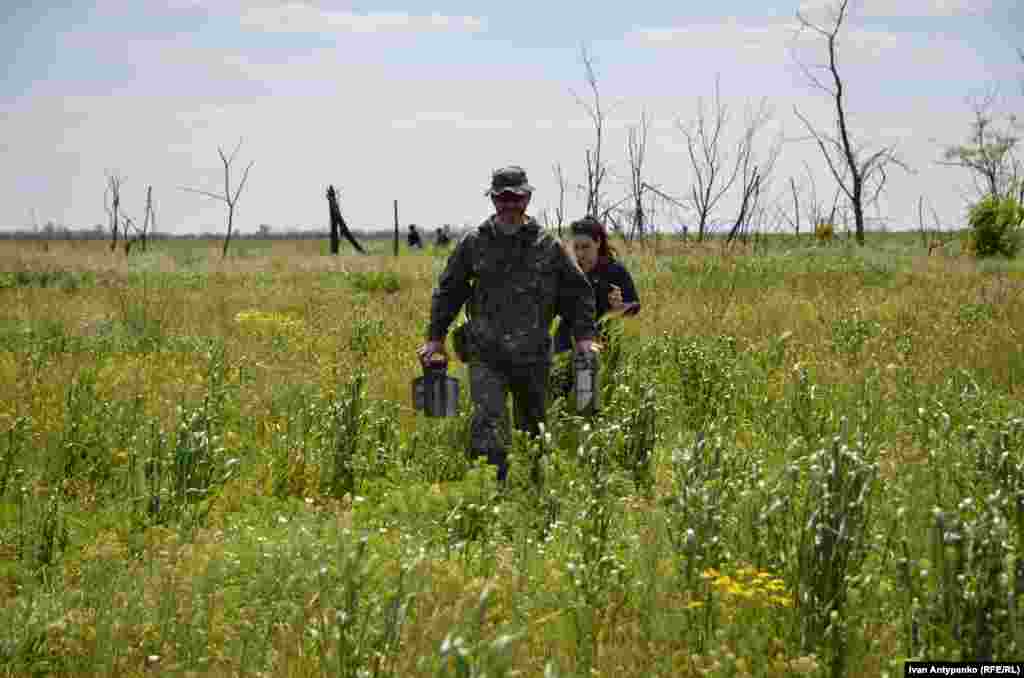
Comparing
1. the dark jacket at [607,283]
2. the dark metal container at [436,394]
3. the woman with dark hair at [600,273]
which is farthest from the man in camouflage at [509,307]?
the dark jacket at [607,283]

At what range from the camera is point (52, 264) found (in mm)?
23578

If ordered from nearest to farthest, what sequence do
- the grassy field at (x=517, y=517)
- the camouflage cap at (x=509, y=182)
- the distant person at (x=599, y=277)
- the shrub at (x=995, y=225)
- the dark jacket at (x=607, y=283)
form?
the grassy field at (x=517, y=517)
the camouflage cap at (x=509, y=182)
the distant person at (x=599, y=277)
the dark jacket at (x=607, y=283)
the shrub at (x=995, y=225)

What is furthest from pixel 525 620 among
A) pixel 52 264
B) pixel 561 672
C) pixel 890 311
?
pixel 52 264

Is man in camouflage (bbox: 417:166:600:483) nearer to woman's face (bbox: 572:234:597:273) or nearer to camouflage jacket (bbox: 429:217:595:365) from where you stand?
camouflage jacket (bbox: 429:217:595:365)

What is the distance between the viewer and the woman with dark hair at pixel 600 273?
287 inches

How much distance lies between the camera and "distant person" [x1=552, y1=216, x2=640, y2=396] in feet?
23.9

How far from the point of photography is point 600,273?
7.58 meters

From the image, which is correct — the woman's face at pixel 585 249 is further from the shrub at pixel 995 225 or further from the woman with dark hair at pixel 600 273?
the shrub at pixel 995 225

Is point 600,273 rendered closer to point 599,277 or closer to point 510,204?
point 599,277

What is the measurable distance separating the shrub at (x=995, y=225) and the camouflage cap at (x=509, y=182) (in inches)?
988

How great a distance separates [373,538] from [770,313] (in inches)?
325

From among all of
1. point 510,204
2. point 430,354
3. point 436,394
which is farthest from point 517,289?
point 436,394

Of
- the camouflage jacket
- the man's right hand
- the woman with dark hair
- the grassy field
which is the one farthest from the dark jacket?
the man's right hand

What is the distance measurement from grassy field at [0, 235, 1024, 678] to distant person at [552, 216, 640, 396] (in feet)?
1.38
